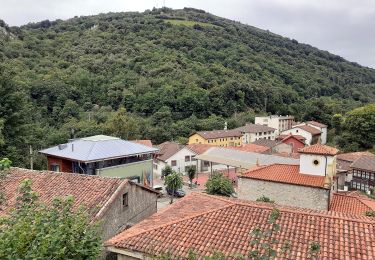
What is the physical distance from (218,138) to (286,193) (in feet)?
157

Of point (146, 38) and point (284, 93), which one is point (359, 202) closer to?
point (284, 93)

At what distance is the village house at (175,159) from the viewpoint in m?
57.8

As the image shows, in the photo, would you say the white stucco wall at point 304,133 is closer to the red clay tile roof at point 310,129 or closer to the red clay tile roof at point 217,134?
the red clay tile roof at point 310,129

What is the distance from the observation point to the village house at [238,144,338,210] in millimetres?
24562

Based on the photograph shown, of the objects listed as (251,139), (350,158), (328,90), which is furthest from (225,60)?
(350,158)

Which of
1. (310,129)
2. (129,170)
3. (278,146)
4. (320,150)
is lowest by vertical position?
(278,146)

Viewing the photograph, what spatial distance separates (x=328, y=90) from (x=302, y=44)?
66154mm

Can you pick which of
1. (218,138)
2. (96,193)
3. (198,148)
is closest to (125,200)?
(96,193)

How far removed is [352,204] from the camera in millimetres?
22844

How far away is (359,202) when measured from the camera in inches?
885

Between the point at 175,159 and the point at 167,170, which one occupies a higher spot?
the point at 175,159

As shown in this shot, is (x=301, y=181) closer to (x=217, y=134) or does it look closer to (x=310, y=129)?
(x=217, y=134)

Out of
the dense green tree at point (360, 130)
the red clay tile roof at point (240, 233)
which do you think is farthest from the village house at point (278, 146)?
the red clay tile roof at point (240, 233)

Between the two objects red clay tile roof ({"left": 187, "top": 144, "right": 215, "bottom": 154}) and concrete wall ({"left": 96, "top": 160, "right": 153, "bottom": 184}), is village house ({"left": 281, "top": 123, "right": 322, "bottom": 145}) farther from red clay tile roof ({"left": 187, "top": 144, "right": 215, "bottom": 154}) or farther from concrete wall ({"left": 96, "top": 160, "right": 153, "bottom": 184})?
concrete wall ({"left": 96, "top": 160, "right": 153, "bottom": 184})
